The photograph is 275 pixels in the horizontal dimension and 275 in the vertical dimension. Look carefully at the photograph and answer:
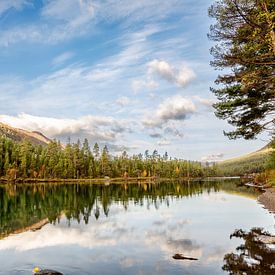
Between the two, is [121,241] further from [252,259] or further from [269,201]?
[269,201]

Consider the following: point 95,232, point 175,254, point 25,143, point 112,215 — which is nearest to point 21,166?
point 25,143

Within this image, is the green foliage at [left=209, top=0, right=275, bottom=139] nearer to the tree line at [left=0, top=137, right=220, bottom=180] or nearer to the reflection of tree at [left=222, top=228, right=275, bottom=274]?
the reflection of tree at [left=222, top=228, right=275, bottom=274]

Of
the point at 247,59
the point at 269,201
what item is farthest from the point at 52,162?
the point at 247,59

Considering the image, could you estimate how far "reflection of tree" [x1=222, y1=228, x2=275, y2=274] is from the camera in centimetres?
1658

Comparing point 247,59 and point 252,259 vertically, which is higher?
point 247,59

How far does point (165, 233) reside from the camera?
28078mm

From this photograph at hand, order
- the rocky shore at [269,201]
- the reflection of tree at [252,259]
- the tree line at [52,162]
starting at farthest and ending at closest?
the tree line at [52,162] → the rocky shore at [269,201] → the reflection of tree at [252,259]

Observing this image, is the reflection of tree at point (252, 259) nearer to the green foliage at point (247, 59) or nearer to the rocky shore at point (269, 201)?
the green foliage at point (247, 59)

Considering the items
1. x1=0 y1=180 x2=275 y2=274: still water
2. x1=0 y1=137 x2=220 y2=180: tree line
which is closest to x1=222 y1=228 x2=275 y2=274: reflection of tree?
x1=0 y1=180 x2=275 y2=274: still water

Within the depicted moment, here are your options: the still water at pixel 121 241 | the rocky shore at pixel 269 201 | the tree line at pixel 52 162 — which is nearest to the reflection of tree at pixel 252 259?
the still water at pixel 121 241

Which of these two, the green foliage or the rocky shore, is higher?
the green foliage

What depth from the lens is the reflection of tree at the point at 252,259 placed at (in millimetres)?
16578

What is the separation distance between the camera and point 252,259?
18.4 meters

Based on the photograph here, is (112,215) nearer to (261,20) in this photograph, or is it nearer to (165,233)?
(165,233)
